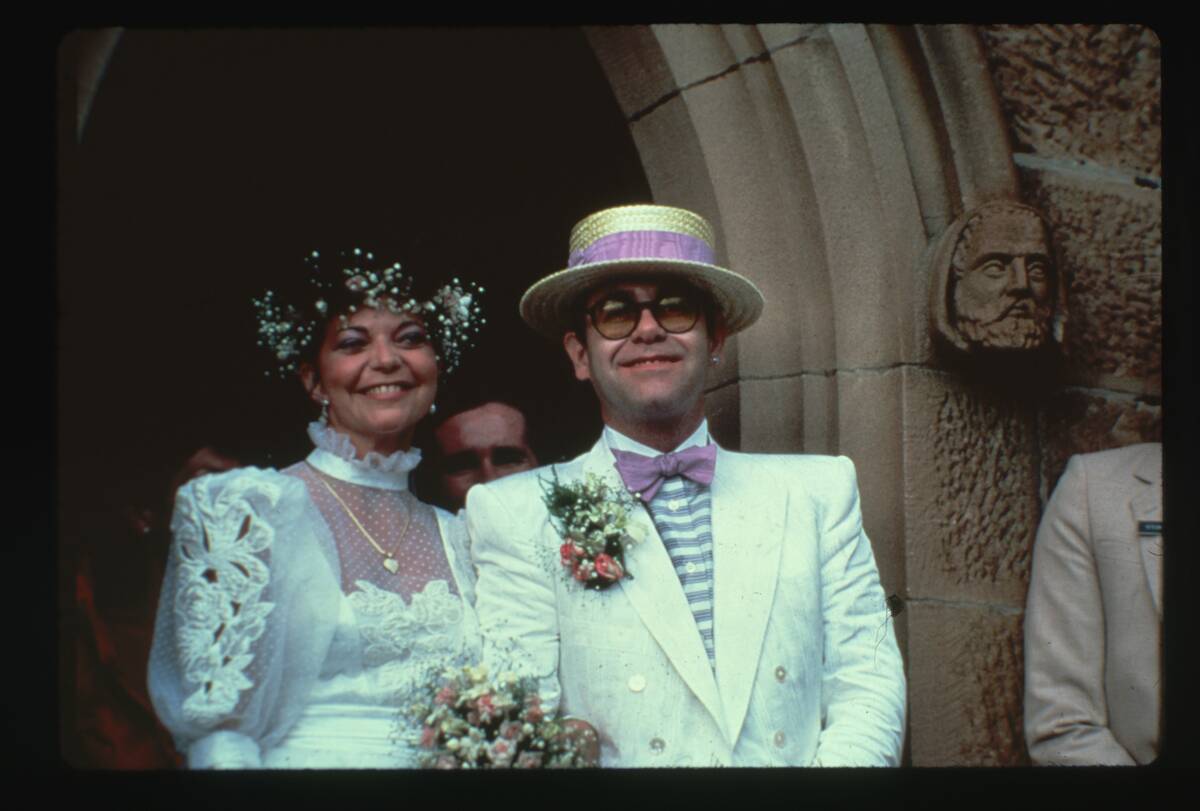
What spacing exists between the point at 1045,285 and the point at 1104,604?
33.8 inches

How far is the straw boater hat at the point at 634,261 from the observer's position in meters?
4.45

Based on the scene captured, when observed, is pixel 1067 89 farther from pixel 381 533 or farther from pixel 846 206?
pixel 381 533

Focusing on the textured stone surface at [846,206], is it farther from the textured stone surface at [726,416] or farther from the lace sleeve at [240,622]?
the lace sleeve at [240,622]

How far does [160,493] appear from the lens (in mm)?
4531

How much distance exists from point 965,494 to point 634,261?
111 centimetres

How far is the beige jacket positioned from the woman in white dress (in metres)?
1.50

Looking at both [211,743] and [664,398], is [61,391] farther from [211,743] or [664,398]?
[664,398]

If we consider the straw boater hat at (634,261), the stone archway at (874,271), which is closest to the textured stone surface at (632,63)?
the stone archway at (874,271)

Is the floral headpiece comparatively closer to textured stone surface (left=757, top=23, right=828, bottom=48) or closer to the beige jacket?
textured stone surface (left=757, top=23, right=828, bottom=48)

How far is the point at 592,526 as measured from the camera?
439 centimetres

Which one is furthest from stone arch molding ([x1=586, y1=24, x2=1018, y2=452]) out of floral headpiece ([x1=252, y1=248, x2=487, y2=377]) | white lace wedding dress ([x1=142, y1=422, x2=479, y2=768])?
white lace wedding dress ([x1=142, y1=422, x2=479, y2=768])

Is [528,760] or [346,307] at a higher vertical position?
[346,307]

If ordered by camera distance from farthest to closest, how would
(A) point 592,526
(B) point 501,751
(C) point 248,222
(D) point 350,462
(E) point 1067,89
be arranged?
(E) point 1067,89
(C) point 248,222
(D) point 350,462
(A) point 592,526
(B) point 501,751

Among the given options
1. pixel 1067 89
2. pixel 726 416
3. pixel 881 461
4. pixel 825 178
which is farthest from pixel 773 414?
pixel 1067 89
